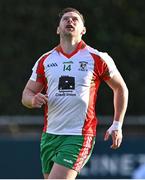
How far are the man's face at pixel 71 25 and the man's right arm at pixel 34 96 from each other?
0.57m

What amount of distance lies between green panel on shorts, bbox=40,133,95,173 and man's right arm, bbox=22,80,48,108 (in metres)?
0.37

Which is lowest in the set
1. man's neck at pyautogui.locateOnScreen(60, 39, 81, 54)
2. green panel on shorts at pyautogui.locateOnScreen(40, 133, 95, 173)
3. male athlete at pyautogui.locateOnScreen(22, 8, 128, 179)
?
green panel on shorts at pyautogui.locateOnScreen(40, 133, 95, 173)

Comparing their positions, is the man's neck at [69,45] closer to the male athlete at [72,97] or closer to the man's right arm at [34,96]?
the male athlete at [72,97]

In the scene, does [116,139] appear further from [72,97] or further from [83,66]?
[83,66]

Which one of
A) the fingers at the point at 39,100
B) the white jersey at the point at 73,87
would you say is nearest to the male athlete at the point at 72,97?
the white jersey at the point at 73,87

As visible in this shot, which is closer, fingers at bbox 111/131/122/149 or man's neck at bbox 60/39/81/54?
fingers at bbox 111/131/122/149

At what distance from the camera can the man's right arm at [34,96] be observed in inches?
307

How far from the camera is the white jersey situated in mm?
8070

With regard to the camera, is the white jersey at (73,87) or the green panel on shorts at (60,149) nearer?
the green panel on shorts at (60,149)

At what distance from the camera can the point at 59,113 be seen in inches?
320

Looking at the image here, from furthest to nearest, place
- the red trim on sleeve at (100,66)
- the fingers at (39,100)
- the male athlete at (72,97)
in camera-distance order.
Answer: the red trim on sleeve at (100,66), the male athlete at (72,97), the fingers at (39,100)

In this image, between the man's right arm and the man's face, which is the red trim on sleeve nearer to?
the man's face

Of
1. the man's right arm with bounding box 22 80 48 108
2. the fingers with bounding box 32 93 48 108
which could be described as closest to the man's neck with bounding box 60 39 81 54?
the man's right arm with bounding box 22 80 48 108

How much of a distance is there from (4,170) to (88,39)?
8.23 metres
